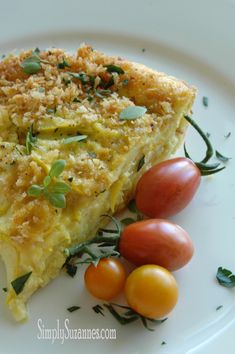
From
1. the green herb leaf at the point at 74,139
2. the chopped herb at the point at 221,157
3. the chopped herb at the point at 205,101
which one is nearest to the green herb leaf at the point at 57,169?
the green herb leaf at the point at 74,139

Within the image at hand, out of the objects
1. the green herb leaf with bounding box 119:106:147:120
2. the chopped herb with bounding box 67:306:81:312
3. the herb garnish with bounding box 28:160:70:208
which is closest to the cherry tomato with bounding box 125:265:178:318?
the chopped herb with bounding box 67:306:81:312

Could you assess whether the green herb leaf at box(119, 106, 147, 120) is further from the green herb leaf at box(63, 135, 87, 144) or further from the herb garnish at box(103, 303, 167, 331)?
the herb garnish at box(103, 303, 167, 331)

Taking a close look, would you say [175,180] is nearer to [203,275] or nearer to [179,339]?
[203,275]

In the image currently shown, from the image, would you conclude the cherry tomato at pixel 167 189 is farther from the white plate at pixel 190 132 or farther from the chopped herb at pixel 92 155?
the chopped herb at pixel 92 155

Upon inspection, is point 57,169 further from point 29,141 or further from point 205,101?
point 205,101

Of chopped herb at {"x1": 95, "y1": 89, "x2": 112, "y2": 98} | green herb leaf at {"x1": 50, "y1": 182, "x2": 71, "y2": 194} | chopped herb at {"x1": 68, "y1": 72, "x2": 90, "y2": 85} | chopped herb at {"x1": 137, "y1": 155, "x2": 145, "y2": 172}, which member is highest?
chopped herb at {"x1": 68, "y1": 72, "x2": 90, "y2": 85}
